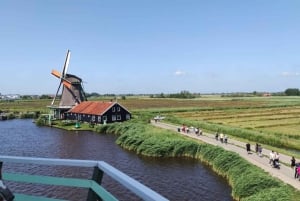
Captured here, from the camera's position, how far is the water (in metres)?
20.7

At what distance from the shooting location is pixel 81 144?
40.5 meters

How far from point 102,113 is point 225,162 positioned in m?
33.4

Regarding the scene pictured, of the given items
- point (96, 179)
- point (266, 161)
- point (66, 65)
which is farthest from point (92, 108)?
point (96, 179)

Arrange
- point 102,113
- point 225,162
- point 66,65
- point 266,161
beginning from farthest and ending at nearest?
point 66,65 < point 102,113 < point 266,161 < point 225,162

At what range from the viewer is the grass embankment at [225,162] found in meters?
17.0

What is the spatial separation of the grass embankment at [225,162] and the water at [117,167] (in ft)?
2.79

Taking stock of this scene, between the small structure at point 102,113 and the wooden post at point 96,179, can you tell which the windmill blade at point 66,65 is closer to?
the small structure at point 102,113

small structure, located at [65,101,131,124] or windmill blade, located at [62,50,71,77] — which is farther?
windmill blade, located at [62,50,71,77]

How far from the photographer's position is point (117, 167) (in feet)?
91.6

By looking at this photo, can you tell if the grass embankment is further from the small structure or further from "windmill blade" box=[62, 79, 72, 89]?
"windmill blade" box=[62, 79, 72, 89]

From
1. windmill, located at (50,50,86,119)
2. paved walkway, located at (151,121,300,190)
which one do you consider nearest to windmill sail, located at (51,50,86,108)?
windmill, located at (50,50,86,119)

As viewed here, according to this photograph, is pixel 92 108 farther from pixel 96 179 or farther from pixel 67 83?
pixel 96 179

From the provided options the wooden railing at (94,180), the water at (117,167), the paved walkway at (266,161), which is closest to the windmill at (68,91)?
the water at (117,167)

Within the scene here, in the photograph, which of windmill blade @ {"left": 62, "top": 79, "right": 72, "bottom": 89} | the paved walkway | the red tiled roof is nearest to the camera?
the paved walkway
